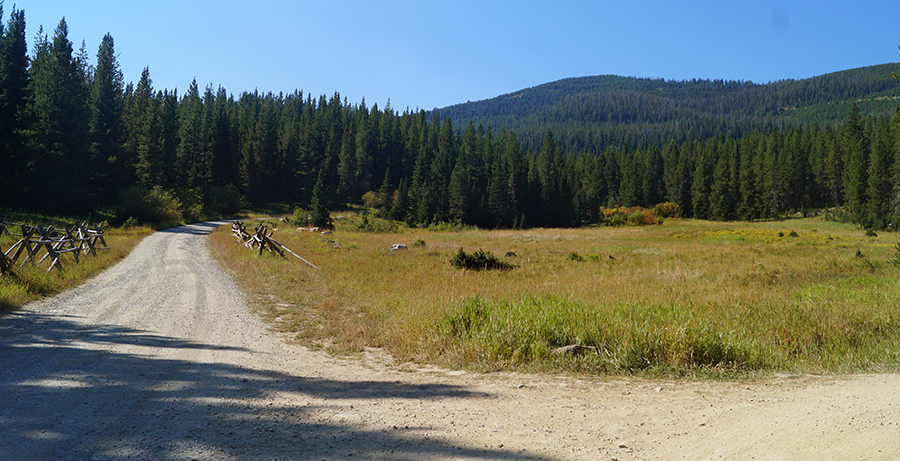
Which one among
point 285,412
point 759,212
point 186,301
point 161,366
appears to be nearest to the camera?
point 285,412

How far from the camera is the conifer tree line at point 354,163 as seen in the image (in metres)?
41.0

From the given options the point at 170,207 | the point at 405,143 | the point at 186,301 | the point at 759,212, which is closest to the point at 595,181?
the point at 759,212

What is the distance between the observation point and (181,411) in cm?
468

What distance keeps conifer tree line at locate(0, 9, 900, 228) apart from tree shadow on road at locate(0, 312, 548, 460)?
4448 centimetres

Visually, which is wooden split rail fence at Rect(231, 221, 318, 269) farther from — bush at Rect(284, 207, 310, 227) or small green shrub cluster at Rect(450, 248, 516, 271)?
bush at Rect(284, 207, 310, 227)

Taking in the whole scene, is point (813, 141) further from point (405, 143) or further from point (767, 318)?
point (767, 318)

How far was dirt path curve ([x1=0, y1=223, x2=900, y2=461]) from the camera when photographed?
3.82 m

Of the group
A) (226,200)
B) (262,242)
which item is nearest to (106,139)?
(226,200)

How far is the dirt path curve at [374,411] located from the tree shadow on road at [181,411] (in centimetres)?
2

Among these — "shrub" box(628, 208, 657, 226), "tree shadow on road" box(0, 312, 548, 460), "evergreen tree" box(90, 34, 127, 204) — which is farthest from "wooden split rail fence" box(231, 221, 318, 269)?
"shrub" box(628, 208, 657, 226)

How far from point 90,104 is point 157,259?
44031 millimetres

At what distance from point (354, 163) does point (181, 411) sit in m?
98.4

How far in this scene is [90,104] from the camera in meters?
51.2

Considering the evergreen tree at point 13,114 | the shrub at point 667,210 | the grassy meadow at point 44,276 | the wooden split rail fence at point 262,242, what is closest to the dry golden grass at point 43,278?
the grassy meadow at point 44,276
